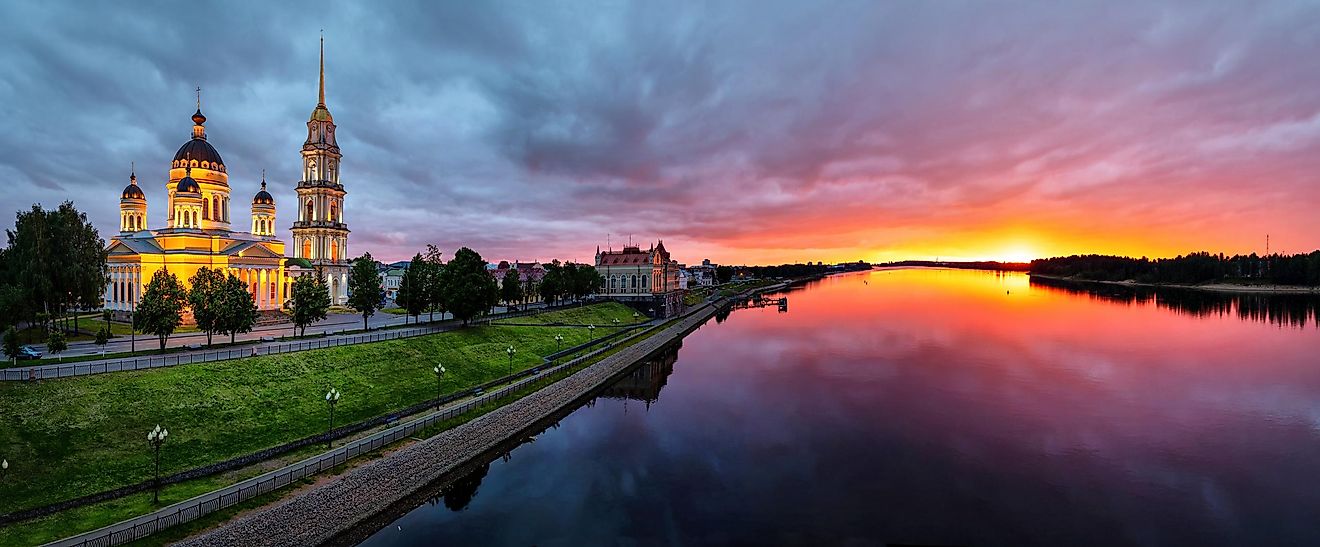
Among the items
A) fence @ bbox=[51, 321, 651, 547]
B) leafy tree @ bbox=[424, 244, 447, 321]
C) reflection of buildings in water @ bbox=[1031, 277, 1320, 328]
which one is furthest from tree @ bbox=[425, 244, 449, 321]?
reflection of buildings in water @ bbox=[1031, 277, 1320, 328]

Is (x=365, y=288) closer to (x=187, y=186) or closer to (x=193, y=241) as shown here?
(x=193, y=241)

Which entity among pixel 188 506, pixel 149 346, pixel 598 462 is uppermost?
pixel 149 346

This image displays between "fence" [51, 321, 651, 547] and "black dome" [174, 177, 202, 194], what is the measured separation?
63584 millimetres

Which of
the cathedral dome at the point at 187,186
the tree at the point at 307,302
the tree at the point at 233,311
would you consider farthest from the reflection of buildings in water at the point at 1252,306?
the cathedral dome at the point at 187,186

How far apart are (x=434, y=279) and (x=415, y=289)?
233cm

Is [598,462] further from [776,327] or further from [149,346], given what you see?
[776,327]

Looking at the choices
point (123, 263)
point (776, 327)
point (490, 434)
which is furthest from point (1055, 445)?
point (123, 263)

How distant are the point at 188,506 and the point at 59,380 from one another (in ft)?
48.7

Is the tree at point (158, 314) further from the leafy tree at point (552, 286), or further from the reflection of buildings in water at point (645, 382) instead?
the leafy tree at point (552, 286)

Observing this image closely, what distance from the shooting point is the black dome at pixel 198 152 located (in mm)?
78375

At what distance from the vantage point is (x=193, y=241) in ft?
234

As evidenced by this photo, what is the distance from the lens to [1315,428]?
137 ft

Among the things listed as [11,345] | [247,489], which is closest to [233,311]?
[11,345]

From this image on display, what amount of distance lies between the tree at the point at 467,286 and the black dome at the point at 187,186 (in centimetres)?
3996
